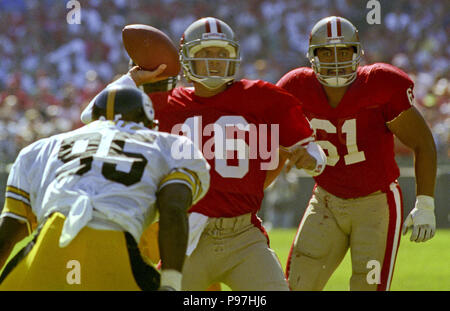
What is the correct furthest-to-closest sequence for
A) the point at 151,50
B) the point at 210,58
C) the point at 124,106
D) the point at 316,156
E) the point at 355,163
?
the point at 355,163
the point at 151,50
the point at 210,58
the point at 316,156
the point at 124,106

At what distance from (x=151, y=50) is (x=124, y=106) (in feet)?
4.69

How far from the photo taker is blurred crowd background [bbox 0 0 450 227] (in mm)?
13922

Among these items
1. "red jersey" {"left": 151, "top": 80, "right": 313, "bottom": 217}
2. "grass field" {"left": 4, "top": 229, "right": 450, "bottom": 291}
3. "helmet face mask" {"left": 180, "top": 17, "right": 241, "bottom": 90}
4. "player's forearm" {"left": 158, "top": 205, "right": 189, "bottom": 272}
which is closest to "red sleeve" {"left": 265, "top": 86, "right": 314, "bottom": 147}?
"red jersey" {"left": 151, "top": 80, "right": 313, "bottom": 217}

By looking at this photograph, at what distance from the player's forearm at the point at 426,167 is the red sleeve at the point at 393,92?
0.79 ft

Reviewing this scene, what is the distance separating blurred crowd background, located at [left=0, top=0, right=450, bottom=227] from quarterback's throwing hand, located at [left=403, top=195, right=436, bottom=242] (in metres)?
8.29

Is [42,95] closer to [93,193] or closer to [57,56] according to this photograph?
[57,56]

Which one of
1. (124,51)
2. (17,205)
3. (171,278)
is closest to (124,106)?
(17,205)

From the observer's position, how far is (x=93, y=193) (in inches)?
117

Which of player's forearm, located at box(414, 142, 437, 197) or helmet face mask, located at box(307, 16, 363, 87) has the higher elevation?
helmet face mask, located at box(307, 16, 363, 87)

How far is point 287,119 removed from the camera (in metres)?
4.07

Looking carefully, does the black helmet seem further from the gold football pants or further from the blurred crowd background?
the blurred crowd background

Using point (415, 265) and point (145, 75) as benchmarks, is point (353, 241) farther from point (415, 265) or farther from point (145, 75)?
point (415, 265)

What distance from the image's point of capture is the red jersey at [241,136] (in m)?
4.02

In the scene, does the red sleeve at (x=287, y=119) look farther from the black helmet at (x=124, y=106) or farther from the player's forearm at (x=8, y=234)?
the player's forearm at (x=8, y=234)
